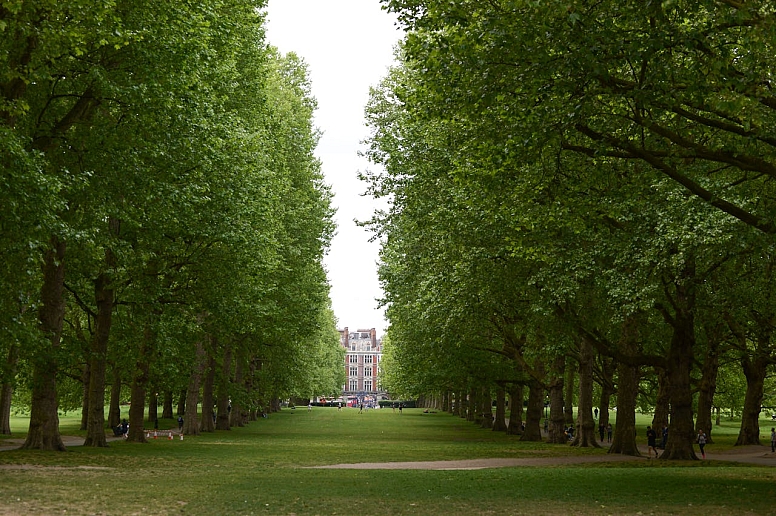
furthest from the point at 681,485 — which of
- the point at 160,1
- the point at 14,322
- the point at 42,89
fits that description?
the point at 42,89

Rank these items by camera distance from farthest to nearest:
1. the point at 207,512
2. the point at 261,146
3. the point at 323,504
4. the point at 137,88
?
the point at 261,146 < the point at 137,88 < the point at 323,504 < the point at 207,512

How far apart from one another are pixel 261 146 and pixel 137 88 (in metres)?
13.3

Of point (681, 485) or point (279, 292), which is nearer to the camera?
point (681, 485)

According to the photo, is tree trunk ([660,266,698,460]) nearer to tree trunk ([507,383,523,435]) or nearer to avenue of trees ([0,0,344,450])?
avenue of trees ([0,0,344,450])

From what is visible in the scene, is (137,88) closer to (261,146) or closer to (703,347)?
(261,146)

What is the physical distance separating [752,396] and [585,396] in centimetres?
1304

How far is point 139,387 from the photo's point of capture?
120 ft

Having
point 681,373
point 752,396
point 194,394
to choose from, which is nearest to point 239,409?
point 194,394

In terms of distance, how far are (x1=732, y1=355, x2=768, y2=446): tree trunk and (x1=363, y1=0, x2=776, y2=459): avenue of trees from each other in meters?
0.13

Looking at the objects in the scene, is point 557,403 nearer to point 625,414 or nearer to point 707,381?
point 707,381

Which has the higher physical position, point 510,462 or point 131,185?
point 131,185

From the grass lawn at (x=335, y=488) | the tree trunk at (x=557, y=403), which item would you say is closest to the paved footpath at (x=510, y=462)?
the grass lawn at (x=335, y=488)

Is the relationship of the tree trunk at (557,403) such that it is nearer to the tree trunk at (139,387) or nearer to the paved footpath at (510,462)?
the paved footpath at (510,462)

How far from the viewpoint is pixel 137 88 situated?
2189 cm
